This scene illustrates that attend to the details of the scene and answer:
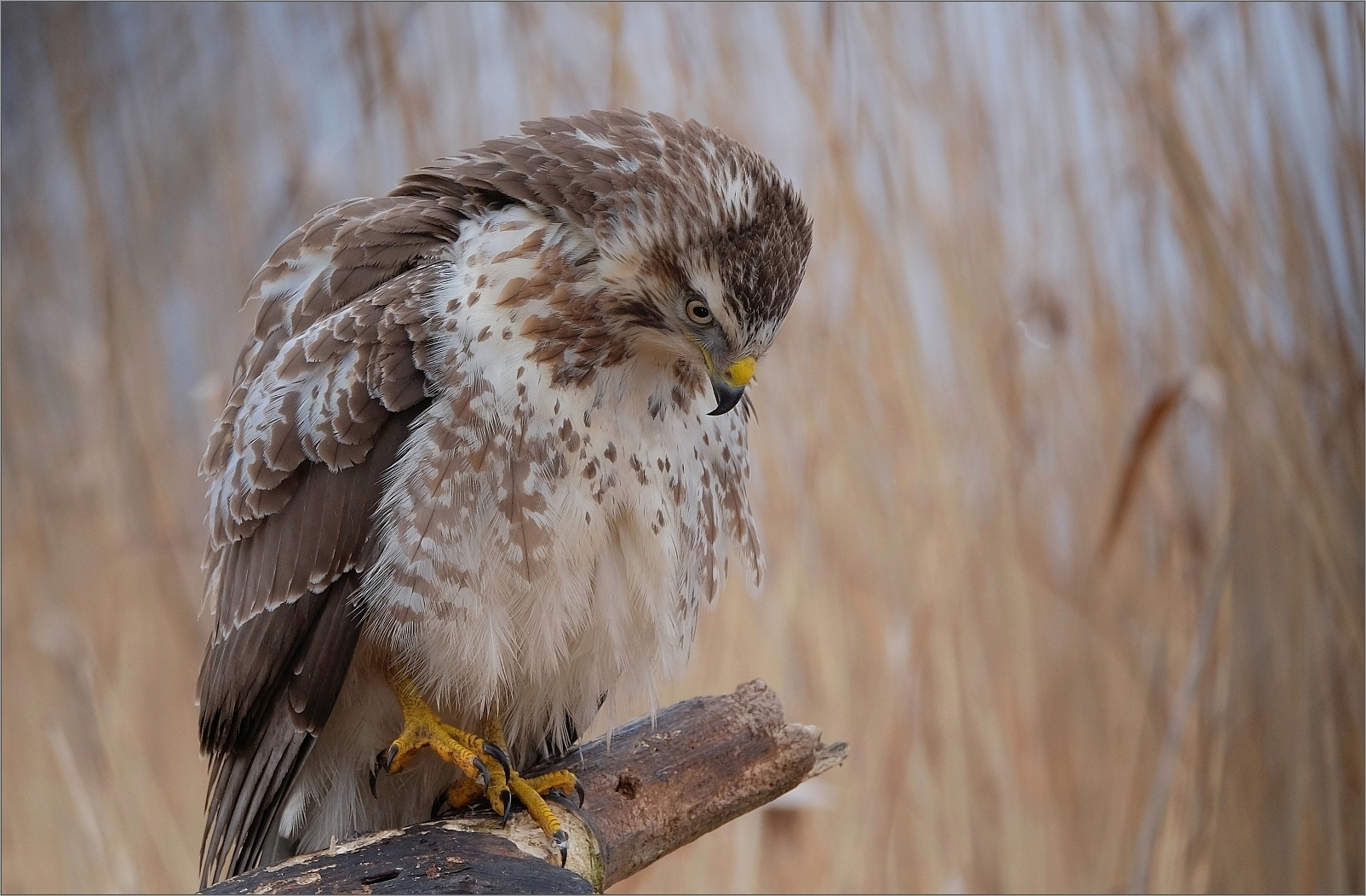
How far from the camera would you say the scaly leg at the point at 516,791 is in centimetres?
160

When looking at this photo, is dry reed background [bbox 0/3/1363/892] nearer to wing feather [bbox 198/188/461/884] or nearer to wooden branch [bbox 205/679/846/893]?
wooden branch [bbox 205/679/846/893]

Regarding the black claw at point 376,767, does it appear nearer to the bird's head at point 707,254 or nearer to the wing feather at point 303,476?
the wing feather at point 303,476

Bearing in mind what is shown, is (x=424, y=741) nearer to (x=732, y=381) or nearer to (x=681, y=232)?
(x=732, y=381)

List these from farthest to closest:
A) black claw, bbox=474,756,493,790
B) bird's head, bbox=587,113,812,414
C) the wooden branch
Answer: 1. black claw, bbox=474,756,493,790
2. bird's head, bbox=587,113,812,414
3. the wooden branch

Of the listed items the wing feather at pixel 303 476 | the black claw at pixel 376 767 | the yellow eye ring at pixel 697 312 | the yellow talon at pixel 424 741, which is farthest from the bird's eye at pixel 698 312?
the black claw at pixel 376 767

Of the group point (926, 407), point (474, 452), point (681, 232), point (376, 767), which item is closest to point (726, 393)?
point (681, 232)

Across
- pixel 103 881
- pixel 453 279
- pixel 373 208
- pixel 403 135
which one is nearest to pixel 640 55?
pixel 403 135

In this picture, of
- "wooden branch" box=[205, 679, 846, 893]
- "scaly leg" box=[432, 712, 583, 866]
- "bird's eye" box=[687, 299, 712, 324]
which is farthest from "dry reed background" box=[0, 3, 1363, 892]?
"bird's eye" box=[687, 299, 712, 324]

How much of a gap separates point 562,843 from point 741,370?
0.79 meters

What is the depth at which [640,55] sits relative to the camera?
8.05ft

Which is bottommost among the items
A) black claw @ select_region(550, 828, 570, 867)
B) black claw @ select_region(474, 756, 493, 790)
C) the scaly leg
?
black claw @ select_region(550, 828, 570, 867)

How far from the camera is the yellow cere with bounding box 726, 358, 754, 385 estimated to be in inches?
58.5

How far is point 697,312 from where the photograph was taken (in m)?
1.51

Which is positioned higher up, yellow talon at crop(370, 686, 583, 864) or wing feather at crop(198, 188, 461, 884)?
wing feather at crop(198, 188, 461, 884)
